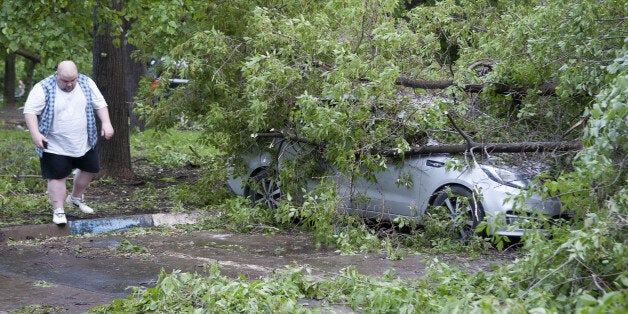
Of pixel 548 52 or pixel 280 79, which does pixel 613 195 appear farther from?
pixel 280 79

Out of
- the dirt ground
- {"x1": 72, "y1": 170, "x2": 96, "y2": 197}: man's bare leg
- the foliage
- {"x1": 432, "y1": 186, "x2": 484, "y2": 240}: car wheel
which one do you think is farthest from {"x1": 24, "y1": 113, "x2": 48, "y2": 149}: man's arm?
{"x1": 432, "y1": 186, "x2": 484, "y2": 240}: car wheel

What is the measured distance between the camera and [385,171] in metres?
9.74

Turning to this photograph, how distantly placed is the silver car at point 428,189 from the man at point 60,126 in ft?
7.51

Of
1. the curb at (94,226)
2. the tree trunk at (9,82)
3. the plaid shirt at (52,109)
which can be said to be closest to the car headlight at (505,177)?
the curb at (94,226)

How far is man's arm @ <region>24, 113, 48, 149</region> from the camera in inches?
360

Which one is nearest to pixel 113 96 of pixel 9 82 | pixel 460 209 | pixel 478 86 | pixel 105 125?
pixel 105 125

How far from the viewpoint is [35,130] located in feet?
30.1

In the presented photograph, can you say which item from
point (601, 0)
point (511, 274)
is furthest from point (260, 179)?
point (511, 274)

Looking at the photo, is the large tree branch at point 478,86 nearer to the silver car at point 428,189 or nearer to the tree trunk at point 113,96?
the silver car at point 428,189

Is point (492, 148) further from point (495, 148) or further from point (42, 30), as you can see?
point (42, 30)

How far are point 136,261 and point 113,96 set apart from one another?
5568mm

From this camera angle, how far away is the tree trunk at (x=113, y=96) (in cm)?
1314

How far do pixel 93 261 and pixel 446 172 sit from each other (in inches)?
149

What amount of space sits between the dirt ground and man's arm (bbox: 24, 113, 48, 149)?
1.05 meters
